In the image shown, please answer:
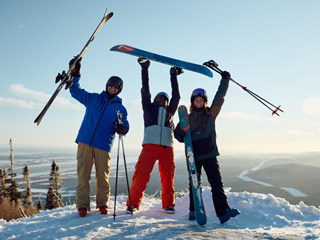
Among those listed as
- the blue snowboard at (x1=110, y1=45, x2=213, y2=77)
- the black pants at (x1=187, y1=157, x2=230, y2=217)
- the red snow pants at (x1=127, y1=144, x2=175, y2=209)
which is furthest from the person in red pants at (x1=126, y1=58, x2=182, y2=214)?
the black pants at (x1=187, y1=157, x2=230, y2=217)

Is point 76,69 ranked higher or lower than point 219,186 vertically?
higher

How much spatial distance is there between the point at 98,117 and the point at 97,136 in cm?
41

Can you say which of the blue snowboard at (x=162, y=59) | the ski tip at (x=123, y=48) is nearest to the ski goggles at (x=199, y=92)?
the blue snowboard at (x=162, y=59)

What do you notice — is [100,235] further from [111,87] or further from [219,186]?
[111,87]

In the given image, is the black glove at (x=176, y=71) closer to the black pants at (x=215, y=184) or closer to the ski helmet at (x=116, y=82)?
the ski helmet at (x=116, y=82)

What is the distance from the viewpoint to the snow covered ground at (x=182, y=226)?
2650 mm

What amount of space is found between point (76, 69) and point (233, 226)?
4.37 metres

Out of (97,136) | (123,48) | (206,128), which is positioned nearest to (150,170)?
(97,136)

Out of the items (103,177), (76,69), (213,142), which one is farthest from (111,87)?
(213,142)

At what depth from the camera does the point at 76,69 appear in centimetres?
430

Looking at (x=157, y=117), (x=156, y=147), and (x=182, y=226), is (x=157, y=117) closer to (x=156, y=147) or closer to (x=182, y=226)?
(x=156, y=147)

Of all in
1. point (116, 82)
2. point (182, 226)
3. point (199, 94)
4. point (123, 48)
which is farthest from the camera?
point (123, 48)

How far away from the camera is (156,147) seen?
4.35 meters

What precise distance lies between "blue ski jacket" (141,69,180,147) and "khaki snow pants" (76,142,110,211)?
0.99 m
